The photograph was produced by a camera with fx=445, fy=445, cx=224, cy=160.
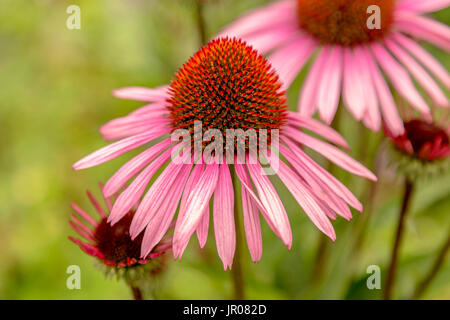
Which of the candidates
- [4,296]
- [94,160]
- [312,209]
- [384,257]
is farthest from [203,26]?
[4,296]

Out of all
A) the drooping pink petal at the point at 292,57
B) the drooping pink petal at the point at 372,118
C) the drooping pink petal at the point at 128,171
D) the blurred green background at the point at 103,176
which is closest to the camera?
the drooping pink petal at the point at 128,171

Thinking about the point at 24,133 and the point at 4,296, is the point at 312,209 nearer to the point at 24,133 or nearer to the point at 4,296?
the point at 4,296

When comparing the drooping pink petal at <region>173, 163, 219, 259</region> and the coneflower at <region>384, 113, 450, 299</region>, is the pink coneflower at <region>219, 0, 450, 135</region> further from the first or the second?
the drooping pink petal at <region>173, 163, 219, 259</region>

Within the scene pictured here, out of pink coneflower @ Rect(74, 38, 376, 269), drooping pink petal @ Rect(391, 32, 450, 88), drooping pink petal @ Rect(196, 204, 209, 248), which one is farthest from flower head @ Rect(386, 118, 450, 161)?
drooping pink petal @ Rect(196, 204, 209, 248)

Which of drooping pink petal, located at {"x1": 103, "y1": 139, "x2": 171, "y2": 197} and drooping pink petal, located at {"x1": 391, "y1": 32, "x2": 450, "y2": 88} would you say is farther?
drooping pink petal, located at {"x1": 391, "y1": 32, "x2": 450, "y2": 88}

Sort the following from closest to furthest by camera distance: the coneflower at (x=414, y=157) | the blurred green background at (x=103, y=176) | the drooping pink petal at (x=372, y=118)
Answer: the drooping pink petal at (x=372, y=118), the coneflower at (x=414, y=157), the blurred green background at (x=103, y=176)

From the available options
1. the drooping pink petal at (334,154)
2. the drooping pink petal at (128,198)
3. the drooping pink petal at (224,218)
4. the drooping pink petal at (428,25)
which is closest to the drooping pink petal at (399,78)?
the drooping pink petal at (428,25)

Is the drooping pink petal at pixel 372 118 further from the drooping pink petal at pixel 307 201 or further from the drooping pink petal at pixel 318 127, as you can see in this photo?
the drooping pink petal at pixel 307 201

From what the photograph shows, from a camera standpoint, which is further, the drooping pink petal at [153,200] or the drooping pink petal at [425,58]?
the drooping pink petal at [425,58]
